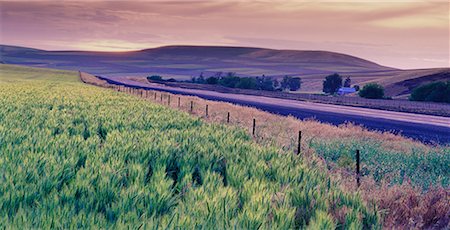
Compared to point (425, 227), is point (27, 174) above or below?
above

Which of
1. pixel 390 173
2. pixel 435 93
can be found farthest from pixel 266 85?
pixel 390 173

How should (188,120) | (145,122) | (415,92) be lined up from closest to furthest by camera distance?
1. (145,122)
2. (188,120)
3. (415,92)

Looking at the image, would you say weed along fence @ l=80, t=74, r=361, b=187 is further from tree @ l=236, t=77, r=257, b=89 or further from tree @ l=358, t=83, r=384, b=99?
tree @ l=236, t=77, r=257, b=89

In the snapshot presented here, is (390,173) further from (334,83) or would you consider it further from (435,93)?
(334,83)

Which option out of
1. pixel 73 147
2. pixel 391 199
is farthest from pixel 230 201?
pixel 73 147

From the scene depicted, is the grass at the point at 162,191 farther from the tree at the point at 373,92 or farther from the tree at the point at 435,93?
the tree at the point at 373,92

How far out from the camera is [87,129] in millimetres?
14320

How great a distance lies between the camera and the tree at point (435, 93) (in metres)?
86.9

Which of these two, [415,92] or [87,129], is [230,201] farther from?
[415,92]

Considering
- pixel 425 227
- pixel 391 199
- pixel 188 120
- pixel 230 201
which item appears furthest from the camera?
pixel 188 120

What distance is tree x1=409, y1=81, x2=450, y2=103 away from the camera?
8694cm

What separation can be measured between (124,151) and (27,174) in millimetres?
2817

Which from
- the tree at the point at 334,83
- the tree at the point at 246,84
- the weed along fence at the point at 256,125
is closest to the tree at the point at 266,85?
the tree at the point at 246,84

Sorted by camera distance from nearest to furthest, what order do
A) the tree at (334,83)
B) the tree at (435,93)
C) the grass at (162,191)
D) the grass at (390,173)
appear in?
1. the grass at (162,191)
2. the grass at (390,173)
3. the tree at (435,93)
4. the tree at (334,83)
